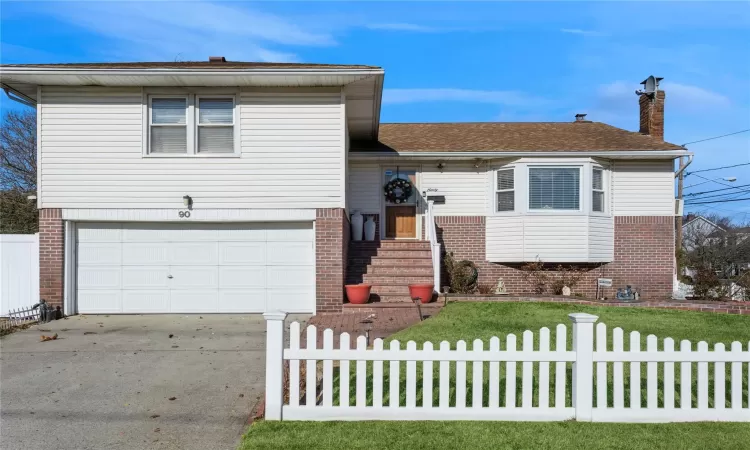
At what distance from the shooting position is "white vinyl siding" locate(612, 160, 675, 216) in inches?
599

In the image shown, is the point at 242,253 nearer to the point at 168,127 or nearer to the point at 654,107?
the point at 168,127

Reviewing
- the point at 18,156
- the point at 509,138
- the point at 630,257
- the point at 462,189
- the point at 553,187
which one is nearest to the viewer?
the point at 553,187

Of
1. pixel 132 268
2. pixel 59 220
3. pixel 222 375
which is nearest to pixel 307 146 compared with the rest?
pixel 132 268

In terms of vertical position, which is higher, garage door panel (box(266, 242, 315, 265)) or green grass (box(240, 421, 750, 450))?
garage door panel (box(266, 242, 315, 265))

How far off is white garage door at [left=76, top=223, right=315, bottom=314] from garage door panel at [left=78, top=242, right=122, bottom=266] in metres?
0.02

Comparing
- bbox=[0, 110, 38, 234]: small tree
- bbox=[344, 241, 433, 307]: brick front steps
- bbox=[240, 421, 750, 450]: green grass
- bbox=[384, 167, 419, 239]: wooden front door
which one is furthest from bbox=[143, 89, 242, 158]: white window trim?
bbox=[0, 110, 38, 234]: small tree

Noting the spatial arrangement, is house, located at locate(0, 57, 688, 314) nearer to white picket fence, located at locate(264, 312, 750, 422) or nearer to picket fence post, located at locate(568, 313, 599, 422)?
white picket fence, located at locate(264, 312, 750, 422)

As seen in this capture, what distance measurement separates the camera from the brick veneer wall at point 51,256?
1145 cm

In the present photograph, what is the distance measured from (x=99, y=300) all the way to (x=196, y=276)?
2.01 meters

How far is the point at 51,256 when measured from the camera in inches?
453

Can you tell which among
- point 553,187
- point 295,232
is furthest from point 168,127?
point 553,187

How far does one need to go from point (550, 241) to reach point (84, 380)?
1107 cm

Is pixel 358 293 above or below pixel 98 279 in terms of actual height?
below

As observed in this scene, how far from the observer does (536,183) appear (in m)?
14.7
